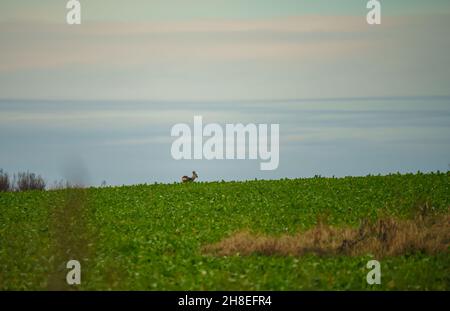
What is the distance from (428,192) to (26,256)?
21.7 metres

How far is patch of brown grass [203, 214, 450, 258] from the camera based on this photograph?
2470cm

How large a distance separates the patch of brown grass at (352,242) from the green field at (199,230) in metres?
0.50

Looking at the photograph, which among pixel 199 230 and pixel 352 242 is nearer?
pixel 352 242

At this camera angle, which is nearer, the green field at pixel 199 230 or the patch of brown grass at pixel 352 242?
the green field at pixel 199 230

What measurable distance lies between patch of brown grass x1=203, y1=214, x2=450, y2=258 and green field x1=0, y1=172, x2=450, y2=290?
19.7 inches

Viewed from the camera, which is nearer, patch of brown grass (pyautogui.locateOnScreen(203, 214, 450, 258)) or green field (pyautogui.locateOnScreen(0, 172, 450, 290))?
green field (pyautogui.locateOnScreen(0, 172, 450, 290))

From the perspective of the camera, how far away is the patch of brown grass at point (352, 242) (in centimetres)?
2470

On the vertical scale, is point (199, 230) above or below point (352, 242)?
above

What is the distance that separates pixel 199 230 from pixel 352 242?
739 cm

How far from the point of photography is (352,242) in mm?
25125

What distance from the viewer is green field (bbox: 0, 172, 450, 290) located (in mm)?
21078
